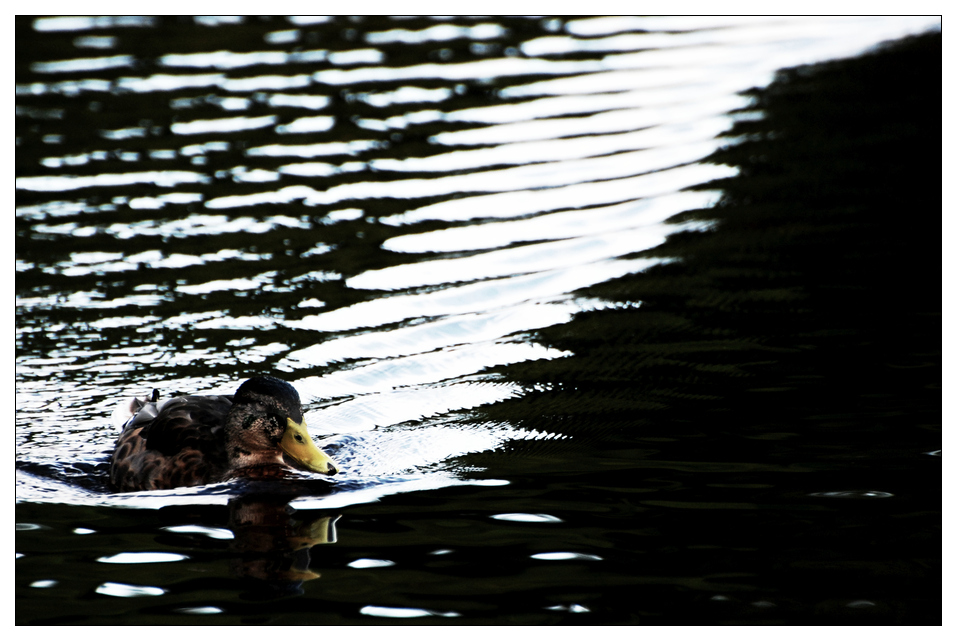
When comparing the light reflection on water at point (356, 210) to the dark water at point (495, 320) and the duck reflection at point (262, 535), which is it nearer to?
the dark water at point (495, 320)

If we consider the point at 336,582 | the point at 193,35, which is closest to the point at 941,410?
the point at 336,582

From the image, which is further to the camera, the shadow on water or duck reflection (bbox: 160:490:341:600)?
the shadow on water

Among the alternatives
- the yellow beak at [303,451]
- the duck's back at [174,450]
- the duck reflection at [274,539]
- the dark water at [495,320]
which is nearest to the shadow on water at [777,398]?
the dark water at [495,320]

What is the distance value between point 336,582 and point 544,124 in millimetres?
10497

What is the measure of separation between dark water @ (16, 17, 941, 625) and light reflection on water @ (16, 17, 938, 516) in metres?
0.05

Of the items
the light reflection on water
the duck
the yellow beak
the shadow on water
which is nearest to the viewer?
the shadow on water

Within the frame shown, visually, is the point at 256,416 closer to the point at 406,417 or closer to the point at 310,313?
the point at 406,417

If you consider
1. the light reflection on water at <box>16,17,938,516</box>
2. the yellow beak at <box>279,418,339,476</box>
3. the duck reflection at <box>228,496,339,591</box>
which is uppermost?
the light reflection on water at <box>16,17,938,516</box>

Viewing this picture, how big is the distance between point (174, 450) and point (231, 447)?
328 mm

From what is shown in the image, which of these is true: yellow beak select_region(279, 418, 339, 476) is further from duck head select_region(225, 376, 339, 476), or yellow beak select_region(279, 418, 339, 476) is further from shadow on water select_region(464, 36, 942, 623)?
shadow on water select_region(464, 36, 942, 623)

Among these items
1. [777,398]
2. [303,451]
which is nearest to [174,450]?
[303,451]

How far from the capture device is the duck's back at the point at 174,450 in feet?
22.6

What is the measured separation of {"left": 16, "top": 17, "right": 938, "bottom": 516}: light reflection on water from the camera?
8.53 metres

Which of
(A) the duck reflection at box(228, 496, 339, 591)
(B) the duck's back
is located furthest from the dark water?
(B) the duck's back
